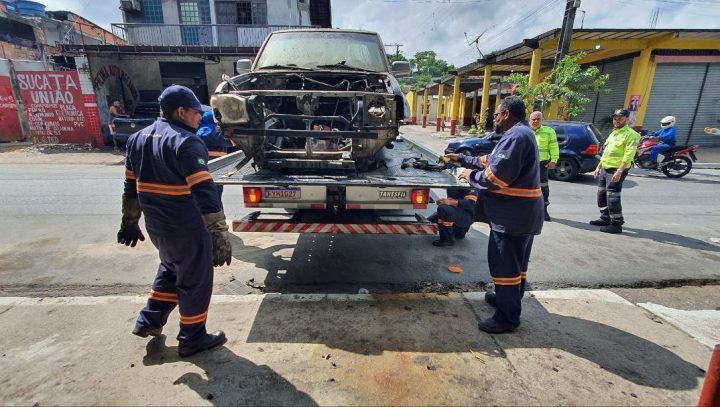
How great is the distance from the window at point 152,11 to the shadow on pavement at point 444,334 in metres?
18.8

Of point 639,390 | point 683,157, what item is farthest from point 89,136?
point 683,157

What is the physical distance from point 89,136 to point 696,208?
17.5 m

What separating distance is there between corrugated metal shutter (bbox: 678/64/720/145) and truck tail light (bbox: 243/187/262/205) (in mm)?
18856

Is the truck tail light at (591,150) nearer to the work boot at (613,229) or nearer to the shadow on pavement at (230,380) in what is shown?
the work boot at (613,229)

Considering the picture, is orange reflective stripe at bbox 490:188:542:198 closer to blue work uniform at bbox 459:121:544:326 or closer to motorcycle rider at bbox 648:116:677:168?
blue work uniform at bbox 459:121:544:326

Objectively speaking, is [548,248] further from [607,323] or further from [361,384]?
[361,384]

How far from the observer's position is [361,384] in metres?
2.16

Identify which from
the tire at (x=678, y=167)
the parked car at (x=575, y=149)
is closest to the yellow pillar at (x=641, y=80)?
the tire at (x=678, y=167)

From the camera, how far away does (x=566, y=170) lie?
882 cm

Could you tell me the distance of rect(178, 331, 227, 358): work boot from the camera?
2.37 m

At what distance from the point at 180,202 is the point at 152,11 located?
62.5 feet

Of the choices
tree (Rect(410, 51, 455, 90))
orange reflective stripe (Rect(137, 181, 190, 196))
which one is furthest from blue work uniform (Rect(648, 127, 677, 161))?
tree (Rect(410, 51, 455, 90))

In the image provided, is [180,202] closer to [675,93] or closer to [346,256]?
[346,256]

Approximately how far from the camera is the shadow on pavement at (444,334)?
2396 millimetres
